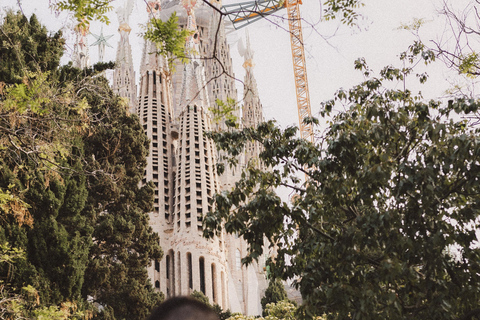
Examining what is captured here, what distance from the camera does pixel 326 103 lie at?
751 cm

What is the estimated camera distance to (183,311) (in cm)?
107

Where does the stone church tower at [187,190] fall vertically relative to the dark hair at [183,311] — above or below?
above

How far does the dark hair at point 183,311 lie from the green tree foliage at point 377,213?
442 cm

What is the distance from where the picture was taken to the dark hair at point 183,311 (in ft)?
3.49

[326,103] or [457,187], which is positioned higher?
[326,103]

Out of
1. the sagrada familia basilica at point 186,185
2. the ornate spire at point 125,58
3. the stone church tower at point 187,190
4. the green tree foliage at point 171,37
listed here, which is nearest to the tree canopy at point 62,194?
the green tree foliage at point 171,37

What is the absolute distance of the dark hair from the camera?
3.49ft

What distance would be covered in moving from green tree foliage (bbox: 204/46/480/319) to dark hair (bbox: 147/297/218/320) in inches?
174

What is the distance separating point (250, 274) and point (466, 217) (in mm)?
29787

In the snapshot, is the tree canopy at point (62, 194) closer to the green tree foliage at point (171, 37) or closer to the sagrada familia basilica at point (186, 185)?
the green tree foliage at point (171, 37)

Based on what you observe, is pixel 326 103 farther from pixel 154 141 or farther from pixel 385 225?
pixel 154 141

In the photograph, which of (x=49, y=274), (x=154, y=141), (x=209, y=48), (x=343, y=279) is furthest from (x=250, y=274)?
(x=343, y=279)

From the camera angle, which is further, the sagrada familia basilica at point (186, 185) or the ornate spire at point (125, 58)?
the ornate spire at point (125, 58)

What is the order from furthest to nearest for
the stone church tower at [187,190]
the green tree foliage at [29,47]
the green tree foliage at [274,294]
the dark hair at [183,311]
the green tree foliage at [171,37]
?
the stone church tower at [187,190] < the green tree foliage at [274,294] < the green tree foliage at [29,47] < the green tree foliage at [171,37] < the dark hair at [183,311]
